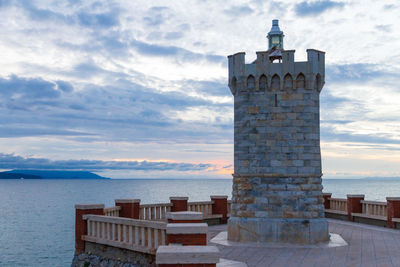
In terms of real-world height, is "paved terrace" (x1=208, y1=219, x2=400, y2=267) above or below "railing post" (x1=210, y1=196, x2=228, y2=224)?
below

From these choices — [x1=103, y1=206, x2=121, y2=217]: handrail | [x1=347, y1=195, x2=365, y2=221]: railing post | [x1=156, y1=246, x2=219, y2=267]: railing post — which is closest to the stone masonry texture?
[x1=103, y1=206, x2=121, y2=217]: handrail

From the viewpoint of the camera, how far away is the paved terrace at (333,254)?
Result: 12445mm

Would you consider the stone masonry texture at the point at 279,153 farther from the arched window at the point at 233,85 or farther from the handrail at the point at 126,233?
the handrail at the point at 126,233

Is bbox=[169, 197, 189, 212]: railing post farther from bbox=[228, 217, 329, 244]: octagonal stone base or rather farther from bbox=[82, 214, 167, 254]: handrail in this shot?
bbox=[82, 214, 167, 254]: handrail

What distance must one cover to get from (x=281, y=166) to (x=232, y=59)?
466cm

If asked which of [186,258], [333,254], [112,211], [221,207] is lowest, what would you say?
[333,254]

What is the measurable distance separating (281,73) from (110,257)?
902cm

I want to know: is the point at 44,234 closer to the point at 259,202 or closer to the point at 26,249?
the point at 26,249

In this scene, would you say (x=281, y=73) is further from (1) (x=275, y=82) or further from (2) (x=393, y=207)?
(2) (x=393, y=207)

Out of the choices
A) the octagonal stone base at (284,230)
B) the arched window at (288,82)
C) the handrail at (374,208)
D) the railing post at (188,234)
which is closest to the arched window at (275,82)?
the arched window at (288,82)

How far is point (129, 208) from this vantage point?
1764cm

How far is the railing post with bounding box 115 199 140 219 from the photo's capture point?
17609 mm

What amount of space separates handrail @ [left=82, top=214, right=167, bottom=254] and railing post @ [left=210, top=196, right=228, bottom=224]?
8921mm

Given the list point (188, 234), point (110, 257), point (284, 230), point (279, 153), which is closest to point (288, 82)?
point (279, 153)
